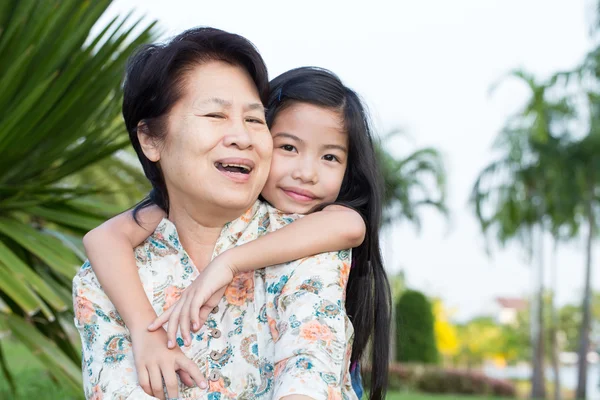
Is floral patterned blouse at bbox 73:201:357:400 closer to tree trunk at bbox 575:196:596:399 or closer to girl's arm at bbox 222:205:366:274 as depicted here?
girl's arm at bbox 222:205:366:274

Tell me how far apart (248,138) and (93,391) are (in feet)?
2.27

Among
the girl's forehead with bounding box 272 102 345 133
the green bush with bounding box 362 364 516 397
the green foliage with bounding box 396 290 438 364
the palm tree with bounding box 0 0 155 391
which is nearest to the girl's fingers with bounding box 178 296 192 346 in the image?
the girl's forehead with bounding box 272 102 345 133

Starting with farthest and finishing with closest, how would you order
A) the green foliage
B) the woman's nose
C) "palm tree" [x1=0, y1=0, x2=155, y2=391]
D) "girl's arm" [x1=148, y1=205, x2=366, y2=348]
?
the green foliage → "palm tree" [x1=0, y1=0, x2=155, y2=391] → the woman's nose → "girl's arm" [x1=148, y1=205, x2=366, y2=348]

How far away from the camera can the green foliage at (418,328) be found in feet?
90.0

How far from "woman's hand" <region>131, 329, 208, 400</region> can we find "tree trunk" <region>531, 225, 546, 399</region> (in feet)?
106

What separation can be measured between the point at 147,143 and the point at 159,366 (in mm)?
631

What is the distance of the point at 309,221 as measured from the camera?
2062mm

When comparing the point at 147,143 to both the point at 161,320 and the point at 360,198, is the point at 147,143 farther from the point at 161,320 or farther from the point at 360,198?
the point at 360,198

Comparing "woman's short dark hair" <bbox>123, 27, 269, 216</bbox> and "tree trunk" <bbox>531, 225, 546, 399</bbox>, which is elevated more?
"woman's short dark hair" <bbox>123, 27, 269, 216</bbox>

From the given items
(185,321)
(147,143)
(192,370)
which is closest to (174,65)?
(147,143)

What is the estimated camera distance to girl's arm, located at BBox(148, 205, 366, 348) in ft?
6.19

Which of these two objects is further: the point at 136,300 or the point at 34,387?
the point at 34,387

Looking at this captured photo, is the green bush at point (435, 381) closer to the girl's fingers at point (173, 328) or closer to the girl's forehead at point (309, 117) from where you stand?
the girl's forehead at point (309, 117)

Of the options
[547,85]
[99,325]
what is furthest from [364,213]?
[547,85]
